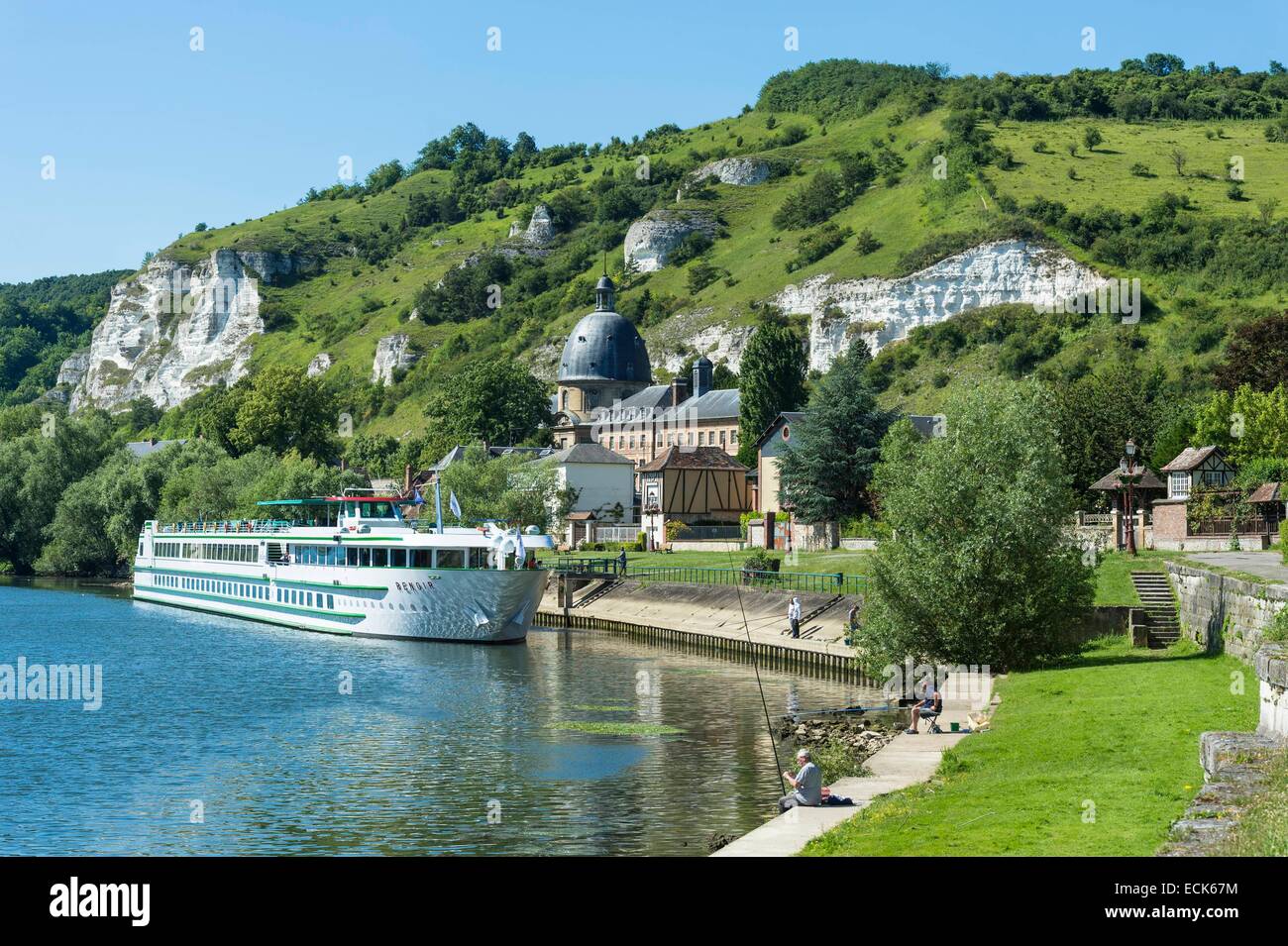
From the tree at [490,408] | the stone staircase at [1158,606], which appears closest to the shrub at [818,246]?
the tree at [490,408]

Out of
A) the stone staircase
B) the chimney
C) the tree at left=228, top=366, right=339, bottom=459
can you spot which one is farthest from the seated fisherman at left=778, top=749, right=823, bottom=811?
the chimney

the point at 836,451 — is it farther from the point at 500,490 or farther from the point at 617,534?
the point at 617,534

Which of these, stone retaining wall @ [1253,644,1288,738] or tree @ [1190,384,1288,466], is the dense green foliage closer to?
tree @ [1190,384,1288,466]

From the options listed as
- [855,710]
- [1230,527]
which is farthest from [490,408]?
[855,710]

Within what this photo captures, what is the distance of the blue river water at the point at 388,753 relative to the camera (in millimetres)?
25703

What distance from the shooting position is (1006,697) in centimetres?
3297

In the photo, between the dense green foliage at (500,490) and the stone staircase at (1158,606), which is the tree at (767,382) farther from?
the stone staircase at (1158,606)

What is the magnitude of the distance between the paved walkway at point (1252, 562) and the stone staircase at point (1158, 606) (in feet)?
4.95

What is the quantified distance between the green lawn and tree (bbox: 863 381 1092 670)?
4124 millimetres

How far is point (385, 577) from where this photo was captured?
64.7 metres

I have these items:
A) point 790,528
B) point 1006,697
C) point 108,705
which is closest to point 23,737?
point 108,705

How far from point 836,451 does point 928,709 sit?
47.9 m

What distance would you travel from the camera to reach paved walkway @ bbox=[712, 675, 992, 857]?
66.8ft
